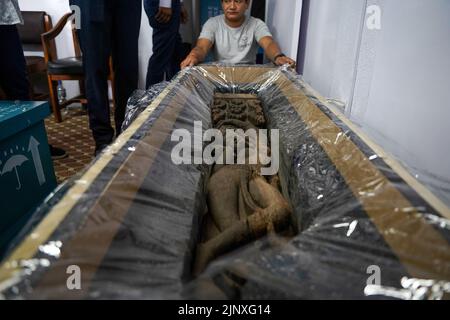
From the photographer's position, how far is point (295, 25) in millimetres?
2045

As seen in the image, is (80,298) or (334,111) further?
(334,111)

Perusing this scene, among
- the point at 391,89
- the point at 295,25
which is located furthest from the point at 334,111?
the point at 295,25

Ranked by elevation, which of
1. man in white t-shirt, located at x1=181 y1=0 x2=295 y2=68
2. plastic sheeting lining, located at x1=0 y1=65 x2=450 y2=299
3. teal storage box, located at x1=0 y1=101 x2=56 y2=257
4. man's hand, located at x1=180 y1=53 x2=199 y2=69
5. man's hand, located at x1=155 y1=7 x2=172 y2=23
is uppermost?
man's hand, located at x1=155 y1=7 x2=172 y2=23

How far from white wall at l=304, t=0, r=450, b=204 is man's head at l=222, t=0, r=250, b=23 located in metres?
0.54

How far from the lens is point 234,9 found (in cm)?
196

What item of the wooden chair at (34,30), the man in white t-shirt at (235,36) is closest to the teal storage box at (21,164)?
the man in white t-shirt at (235,36)

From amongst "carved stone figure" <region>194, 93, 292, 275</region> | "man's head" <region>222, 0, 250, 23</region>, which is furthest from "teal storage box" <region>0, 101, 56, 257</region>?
"man's head" <region>222, 0, 250, 23</region>

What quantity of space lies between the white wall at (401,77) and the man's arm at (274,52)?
0.24 meters

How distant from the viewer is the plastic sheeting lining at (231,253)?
1.19ft

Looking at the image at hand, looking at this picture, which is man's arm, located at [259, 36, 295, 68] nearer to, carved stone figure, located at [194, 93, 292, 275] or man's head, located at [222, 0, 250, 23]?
man's head, located at [222, 0, 250, 23]

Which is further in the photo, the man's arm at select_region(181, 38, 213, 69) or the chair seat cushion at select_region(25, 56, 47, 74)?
the chair seat cushion at select_region(25, 56, 47, 74)

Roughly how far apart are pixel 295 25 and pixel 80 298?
206 centimetres

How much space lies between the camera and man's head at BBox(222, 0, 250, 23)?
1954 mm
